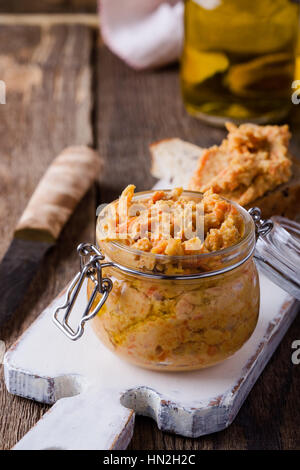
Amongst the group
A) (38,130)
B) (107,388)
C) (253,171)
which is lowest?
(38,130)

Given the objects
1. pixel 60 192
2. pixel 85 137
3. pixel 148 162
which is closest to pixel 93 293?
pixel 60 192

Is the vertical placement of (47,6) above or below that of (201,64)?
below

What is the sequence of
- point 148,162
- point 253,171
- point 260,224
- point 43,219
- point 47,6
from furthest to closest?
point 47,6 → point 148,162 → point 43,219 → point 253,171 → point 260,224

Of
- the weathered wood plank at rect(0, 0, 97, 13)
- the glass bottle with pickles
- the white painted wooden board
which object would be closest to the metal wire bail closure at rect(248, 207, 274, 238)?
the white painted wooden board

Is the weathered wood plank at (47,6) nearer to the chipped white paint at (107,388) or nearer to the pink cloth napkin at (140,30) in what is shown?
the pink cloth napkin at (140,30)

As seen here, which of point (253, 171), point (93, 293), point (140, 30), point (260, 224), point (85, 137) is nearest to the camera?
point (93, 293)

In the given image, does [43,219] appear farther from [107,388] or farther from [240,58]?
[240,58]

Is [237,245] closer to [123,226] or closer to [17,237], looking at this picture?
[123,226]
